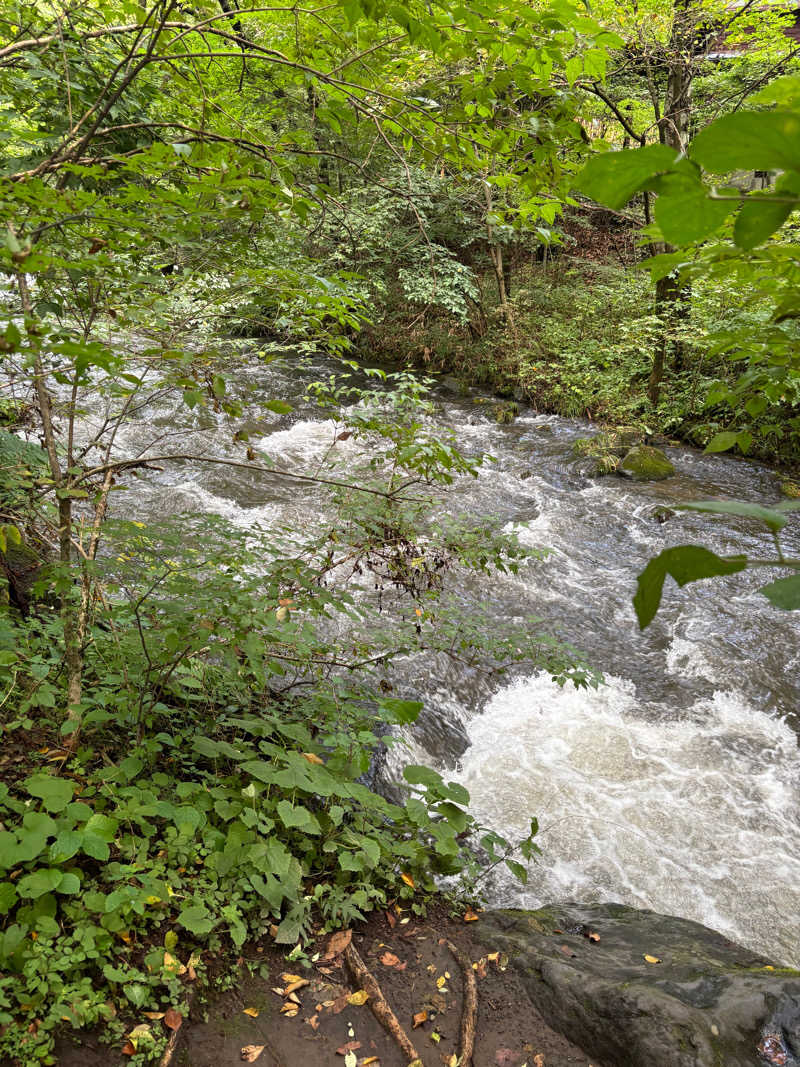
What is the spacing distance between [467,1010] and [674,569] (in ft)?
8.16

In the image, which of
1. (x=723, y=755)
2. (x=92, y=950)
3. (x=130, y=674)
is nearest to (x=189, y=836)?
(x=92, y=950)

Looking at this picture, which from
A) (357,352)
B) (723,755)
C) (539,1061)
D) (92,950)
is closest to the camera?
(92,950)

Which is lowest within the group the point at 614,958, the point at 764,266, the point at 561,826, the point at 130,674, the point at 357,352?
the point at 561,826

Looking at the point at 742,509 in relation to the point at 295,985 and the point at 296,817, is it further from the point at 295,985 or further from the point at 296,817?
the point at 295,985

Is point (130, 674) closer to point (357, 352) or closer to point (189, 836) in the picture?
point (189, 836)

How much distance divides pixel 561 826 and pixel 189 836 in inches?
106

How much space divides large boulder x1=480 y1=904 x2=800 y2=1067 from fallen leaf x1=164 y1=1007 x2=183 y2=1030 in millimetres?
1305

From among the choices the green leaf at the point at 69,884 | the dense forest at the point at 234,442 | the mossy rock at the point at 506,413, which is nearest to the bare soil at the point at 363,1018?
the dense forest at the point at 234,442

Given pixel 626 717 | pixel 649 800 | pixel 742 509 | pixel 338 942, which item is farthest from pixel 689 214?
pixel 626 717

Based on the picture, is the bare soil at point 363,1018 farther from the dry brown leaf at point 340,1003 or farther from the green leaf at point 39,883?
the green leaf at point 39,883

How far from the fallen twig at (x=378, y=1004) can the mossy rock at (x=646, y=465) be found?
813 cm

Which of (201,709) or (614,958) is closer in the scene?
(614,958)

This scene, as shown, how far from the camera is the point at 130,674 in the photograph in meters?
2.89

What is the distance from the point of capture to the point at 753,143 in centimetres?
46
